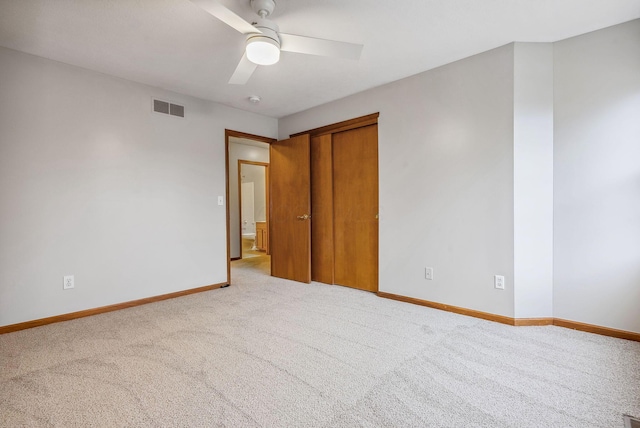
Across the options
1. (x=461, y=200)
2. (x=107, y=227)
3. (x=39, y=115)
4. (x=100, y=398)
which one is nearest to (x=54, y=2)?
(x=39, y=115)

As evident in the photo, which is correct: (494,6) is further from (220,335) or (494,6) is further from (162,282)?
(162,282)

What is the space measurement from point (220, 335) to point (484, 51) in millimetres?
3425

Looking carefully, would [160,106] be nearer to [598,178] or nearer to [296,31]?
[296,31]

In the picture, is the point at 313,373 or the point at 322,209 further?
the point at 322,209

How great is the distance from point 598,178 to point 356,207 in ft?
7.58

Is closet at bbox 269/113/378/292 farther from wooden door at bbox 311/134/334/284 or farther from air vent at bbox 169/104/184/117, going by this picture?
air vent at bbox 169/104/184/117

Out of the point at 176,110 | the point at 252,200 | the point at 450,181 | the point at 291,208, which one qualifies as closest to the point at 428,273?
the point at 450,181

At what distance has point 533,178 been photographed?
2.62 m

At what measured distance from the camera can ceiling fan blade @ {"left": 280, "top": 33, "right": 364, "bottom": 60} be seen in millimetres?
1965

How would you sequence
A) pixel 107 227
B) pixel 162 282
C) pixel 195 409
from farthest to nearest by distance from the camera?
pixel 162 282
pixel 107 227
pixel 195 409

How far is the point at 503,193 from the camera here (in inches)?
106

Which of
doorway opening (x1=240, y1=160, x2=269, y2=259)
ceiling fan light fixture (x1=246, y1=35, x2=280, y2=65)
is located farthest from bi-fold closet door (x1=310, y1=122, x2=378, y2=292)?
doorway opening (x1=240, y1=160, x2=269, y2=259)

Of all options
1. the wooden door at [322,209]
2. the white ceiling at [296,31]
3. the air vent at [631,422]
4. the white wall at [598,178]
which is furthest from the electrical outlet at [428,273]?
the white ceiling at [296,31]

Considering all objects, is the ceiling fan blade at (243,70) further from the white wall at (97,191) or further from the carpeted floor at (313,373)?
the carpeted floor at (313,373)
